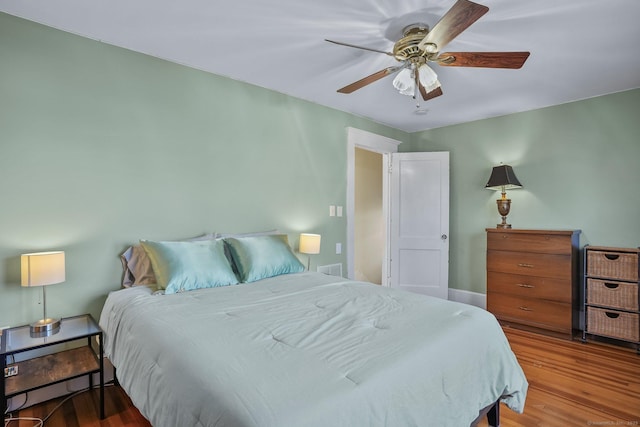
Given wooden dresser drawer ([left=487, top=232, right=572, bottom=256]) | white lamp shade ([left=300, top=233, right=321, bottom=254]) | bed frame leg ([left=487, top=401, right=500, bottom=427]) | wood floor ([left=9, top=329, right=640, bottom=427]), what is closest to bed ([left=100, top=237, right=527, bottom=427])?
bed frame leg ([left=487, top=401, right=500, bottom=427])

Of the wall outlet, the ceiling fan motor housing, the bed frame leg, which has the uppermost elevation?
the ceiling fan motor housing

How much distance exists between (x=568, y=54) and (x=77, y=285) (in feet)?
12.5

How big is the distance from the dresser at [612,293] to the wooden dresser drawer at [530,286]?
19cm

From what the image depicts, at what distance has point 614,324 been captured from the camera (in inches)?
112

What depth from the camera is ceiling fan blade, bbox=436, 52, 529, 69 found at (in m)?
1.79

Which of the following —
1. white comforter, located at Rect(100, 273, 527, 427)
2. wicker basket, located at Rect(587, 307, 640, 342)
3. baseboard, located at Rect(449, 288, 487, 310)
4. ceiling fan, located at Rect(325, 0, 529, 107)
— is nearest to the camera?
white comforter, located at Rect(100, 273, 527, 427)

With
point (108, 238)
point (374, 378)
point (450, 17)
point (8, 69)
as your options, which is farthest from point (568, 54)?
point (8, 69)

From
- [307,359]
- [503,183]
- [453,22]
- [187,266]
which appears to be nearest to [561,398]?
[307,359]

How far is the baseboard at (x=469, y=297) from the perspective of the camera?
13.0ft

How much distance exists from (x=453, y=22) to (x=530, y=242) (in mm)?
2572

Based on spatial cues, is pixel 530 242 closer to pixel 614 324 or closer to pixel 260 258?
pixel 614 324

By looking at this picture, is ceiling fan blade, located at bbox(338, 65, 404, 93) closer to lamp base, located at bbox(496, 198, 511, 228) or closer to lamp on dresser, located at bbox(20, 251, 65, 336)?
lamp on dresser, located at bbox(20, 251, 65, 336)

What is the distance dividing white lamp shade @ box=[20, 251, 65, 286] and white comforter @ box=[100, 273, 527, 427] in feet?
1.16

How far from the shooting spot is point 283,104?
3223 millimetres
